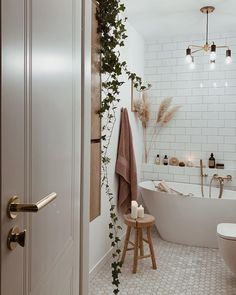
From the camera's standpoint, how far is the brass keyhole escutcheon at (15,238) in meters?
0.78

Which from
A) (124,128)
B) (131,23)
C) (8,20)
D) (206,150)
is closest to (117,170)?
(124,128)

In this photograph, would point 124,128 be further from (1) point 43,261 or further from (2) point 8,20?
(2) point 8,20

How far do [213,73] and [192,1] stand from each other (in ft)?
4.24

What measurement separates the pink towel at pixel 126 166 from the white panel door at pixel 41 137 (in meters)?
1.91

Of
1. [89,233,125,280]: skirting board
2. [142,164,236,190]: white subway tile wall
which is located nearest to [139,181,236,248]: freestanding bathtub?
[142,164,236,190]: white subway tile wall

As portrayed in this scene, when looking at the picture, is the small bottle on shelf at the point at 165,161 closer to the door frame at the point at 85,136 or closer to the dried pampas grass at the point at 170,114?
the dried pampas grass at the point at 170,114

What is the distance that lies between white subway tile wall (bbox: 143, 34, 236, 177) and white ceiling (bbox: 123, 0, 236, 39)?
25 cm

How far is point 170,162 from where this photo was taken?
4.36 metres

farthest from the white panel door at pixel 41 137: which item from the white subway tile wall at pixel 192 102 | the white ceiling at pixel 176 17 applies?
the white subway tile wall at pixel 192 102

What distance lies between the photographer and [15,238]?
792mm

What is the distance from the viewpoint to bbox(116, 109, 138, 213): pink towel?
3346 millimetres

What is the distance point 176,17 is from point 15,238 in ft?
11.2

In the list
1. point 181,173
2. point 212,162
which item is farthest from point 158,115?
point 212,162

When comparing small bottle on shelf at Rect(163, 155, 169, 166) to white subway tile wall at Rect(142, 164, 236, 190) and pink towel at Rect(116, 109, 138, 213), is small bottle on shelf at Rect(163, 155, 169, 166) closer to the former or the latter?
white subway tile wall at Rect(142, 164, 236, 190)
